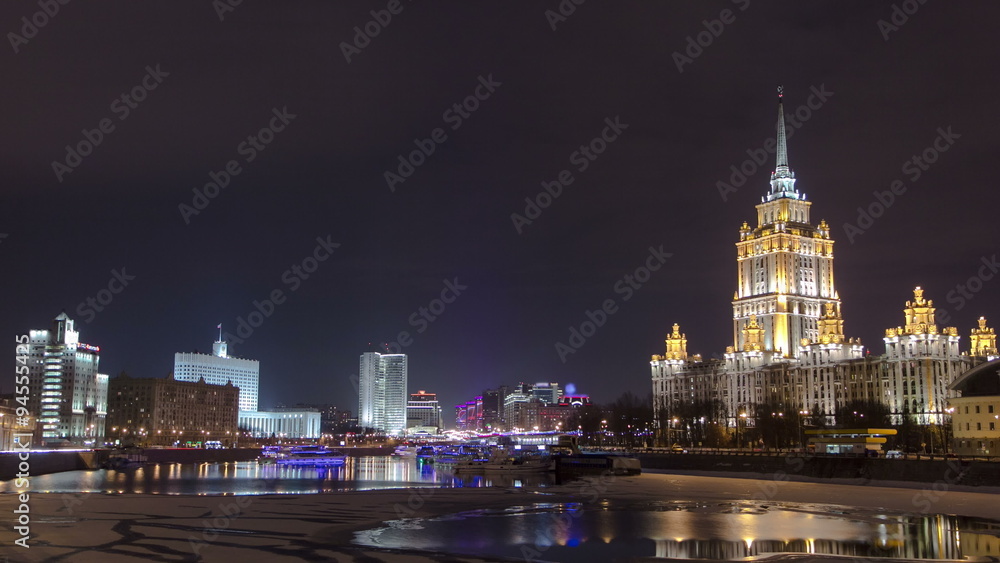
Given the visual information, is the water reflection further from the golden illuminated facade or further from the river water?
the golden illuminated facade

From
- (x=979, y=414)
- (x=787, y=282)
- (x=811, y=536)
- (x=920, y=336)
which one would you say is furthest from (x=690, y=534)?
(x=787, y=282)

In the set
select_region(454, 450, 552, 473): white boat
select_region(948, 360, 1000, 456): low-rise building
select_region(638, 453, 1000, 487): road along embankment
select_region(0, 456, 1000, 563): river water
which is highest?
select_region(948, 360, 1000, 456): low-rise building

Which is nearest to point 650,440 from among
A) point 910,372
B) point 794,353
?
point 794,353

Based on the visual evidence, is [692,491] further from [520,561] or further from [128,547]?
[128,547]

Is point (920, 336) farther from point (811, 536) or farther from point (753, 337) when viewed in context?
point (811, 536)

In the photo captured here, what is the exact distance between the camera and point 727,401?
19300 cm

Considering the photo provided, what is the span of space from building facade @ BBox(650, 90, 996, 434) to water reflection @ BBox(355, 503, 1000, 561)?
10712 centimetres

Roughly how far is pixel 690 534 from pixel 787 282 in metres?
155

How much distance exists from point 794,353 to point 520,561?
163526 millimetres

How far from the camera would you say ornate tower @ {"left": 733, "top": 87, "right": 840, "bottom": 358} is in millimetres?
191000

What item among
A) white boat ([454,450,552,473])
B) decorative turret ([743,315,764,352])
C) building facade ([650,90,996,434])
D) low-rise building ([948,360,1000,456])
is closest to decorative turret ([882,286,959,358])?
building facade ([650,90,996,434])

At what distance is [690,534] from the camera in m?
45.7

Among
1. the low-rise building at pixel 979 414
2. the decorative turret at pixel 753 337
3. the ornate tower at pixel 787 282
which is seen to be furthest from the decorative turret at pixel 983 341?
the low-rise building at pixel 979 414

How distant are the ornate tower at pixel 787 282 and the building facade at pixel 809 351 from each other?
20 centimetres
